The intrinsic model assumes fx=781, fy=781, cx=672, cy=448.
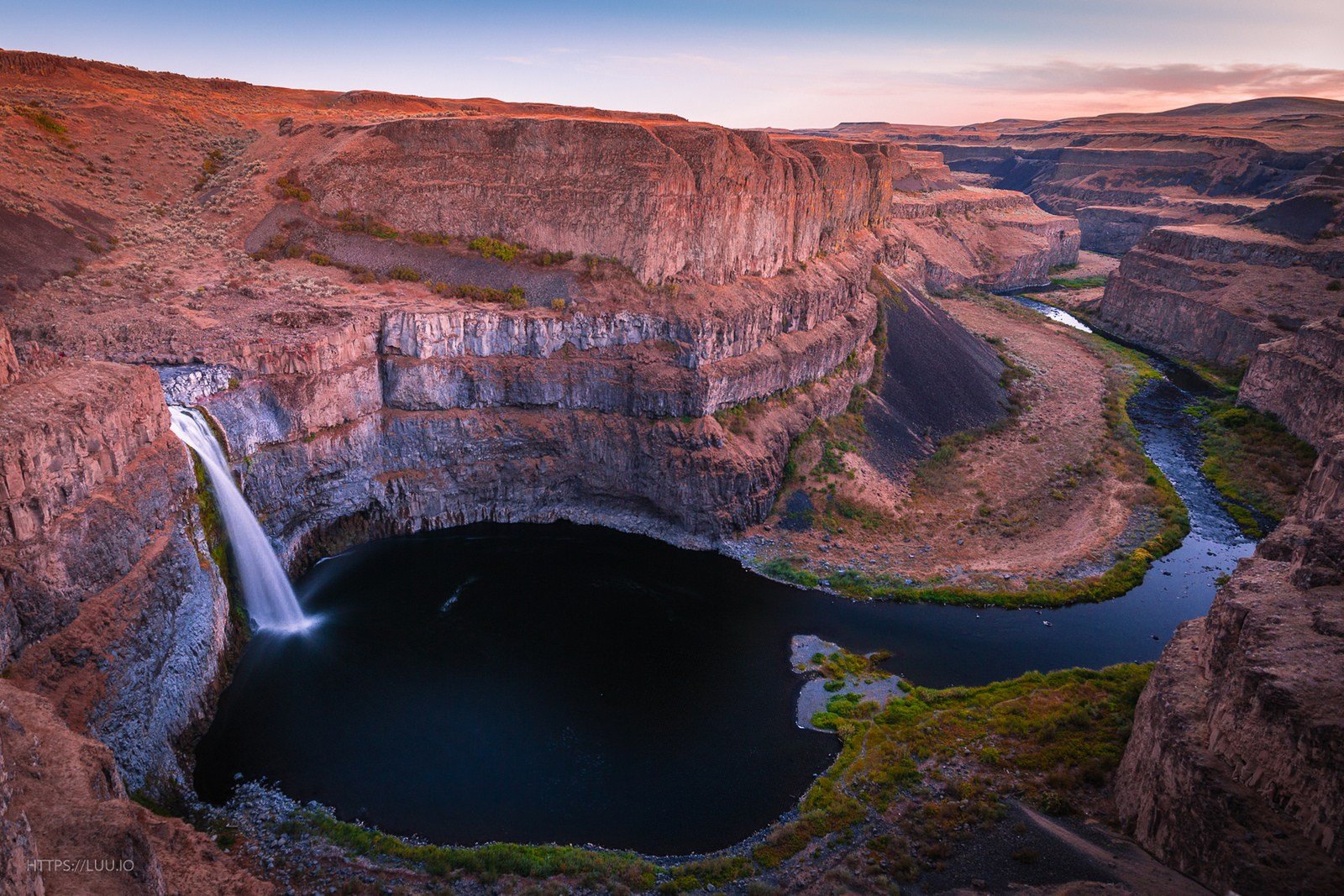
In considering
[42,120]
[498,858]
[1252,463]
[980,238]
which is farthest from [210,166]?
[980,238]

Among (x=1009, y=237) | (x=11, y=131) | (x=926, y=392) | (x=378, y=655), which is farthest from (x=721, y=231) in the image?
(x=1009, y=237)

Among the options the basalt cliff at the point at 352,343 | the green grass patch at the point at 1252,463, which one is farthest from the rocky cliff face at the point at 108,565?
the green grass patch at the point at 1252,463

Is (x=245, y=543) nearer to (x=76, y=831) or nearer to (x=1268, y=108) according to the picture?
(x=76, y=831)

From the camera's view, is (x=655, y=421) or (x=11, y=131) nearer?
(x=655, y=421)

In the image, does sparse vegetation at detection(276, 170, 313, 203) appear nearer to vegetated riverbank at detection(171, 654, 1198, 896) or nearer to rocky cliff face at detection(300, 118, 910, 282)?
rocky cliff face at detection(300, 118, 910, 282)

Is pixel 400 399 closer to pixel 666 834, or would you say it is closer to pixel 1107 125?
pixel 666 834

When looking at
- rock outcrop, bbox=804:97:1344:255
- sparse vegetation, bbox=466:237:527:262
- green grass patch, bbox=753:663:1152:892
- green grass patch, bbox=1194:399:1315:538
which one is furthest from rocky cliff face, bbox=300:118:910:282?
rock outcrop, bbox=804:97:1344:255
